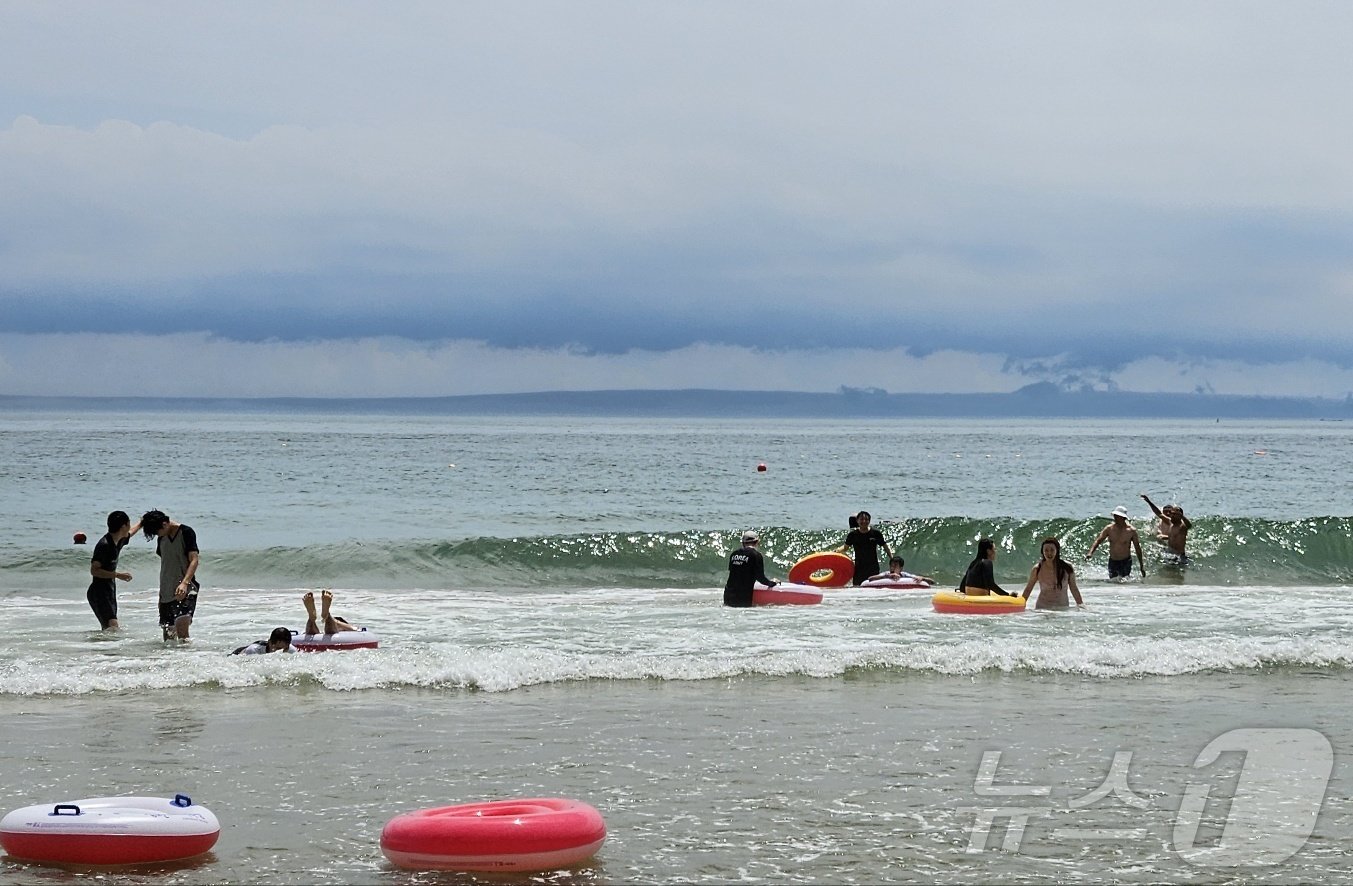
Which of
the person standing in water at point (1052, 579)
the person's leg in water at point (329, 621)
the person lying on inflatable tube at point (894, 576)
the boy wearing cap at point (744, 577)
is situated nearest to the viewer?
the person's leg in water at point (329, 621)

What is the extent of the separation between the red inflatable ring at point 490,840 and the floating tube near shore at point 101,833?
3.35ft

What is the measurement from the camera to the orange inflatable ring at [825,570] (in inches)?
802

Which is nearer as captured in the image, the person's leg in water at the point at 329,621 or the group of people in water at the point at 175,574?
the group of people in water at the point at 175,574

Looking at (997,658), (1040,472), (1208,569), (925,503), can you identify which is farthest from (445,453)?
(997,658)

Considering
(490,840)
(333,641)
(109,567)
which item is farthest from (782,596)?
(490,840)

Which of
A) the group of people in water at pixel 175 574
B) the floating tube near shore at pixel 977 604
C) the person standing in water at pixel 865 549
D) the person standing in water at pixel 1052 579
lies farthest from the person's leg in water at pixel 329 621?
the person standing in water at pixel 865 549

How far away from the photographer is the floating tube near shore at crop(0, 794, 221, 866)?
20.8 feet

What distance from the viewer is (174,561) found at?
13156 millimetres

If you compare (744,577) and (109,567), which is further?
(744,577)

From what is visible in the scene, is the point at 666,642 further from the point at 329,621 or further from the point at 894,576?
the point at 894,576

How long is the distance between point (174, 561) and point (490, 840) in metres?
8.12

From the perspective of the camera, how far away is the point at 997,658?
41.0ft

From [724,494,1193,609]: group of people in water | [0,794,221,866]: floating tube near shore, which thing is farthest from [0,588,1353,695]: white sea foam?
[0,794,221,866]: floating tube near shore

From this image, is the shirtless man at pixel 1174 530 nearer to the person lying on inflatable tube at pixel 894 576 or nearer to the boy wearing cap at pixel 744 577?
the person lying on inflatable tube at pixel 894 576
